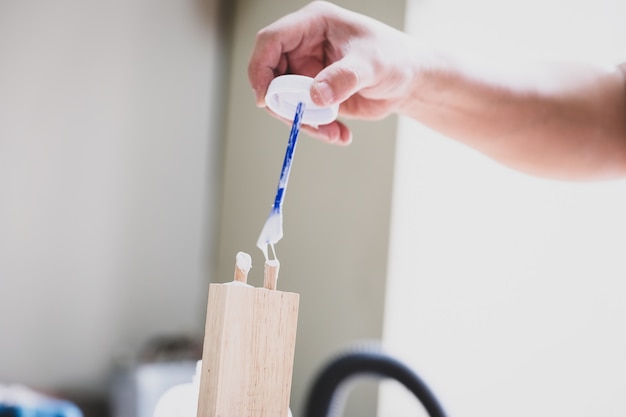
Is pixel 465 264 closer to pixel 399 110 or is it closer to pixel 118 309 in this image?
pixel 399 110

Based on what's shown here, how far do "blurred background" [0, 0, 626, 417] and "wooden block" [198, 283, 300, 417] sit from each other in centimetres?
108

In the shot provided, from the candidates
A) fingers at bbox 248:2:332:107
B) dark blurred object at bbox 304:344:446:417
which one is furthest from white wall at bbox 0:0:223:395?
dark blurred object at bbox 304:344:446:417

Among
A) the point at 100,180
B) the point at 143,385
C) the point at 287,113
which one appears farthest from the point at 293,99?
the point at 100,180

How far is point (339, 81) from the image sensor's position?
0.54 m

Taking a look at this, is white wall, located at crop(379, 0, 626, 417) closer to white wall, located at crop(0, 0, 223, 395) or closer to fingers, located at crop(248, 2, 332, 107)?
A: fingers, located at crop(248, 2, 332, 107)

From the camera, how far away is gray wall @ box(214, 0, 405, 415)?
1892 mm

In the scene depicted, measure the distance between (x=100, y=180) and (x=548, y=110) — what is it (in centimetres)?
191

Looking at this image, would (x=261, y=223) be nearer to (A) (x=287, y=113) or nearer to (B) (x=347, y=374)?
(A) (x=287, y=113)

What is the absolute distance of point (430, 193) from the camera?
1747mm

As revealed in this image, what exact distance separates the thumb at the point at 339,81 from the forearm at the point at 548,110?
0.15 metres

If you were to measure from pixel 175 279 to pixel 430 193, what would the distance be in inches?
49.7

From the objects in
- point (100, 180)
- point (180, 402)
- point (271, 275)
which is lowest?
point (180, 402)

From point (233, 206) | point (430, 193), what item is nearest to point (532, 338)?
point (430, 193)

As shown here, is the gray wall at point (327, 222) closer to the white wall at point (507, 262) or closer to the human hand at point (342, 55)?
the white wall at point (507, 262)
